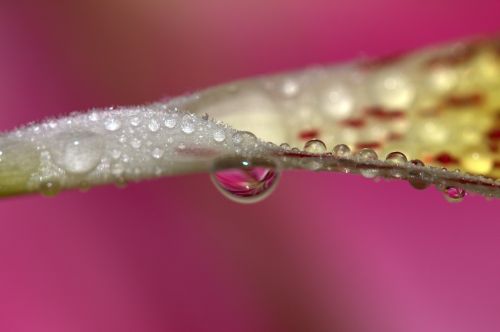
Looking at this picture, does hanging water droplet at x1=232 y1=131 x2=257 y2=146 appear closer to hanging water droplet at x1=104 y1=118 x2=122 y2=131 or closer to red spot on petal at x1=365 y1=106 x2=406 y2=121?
hanging water droplet at x1=104 y1=118 x2=122 y2=131

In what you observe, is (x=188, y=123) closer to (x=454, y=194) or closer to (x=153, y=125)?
(x=153, y=125)

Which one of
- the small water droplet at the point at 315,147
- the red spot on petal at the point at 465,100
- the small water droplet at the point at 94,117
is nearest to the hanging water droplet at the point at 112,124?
the small water droplet at the point at 94,117

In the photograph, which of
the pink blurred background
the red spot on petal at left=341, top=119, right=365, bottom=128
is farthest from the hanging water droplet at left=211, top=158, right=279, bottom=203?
the pink blurred background

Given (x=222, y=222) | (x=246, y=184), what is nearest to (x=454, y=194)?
(x=246, y=184)

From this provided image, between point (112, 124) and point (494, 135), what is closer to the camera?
point (112, 124)

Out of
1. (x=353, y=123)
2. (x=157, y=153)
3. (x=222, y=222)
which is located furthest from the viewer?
(x=222, y=222)

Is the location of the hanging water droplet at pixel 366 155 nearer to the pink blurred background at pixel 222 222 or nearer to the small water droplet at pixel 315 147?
the small water droplet at pixel 315 147
